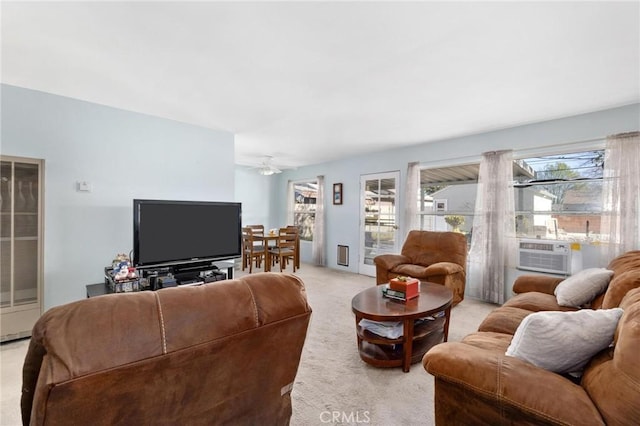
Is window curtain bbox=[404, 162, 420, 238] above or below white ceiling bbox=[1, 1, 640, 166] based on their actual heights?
below

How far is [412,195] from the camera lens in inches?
189

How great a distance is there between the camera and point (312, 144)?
4.89 metres

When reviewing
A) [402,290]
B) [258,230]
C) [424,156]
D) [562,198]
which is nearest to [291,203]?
[258,230]

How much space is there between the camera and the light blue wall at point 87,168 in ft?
9.15

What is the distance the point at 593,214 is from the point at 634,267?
68.7 inches

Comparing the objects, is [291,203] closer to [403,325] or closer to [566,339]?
[403,325]

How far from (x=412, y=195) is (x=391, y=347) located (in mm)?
2874

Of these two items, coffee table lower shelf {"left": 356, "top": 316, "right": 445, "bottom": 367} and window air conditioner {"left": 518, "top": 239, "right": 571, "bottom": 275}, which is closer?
coffee table lower shelf {"left": 356, "top": 316, "right": 445, "bottom": 367}

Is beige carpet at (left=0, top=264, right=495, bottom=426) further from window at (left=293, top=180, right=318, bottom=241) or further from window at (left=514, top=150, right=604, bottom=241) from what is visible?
window at (left=293, top=180, right=318, bottom=241)

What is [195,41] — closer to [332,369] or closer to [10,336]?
[332,369]

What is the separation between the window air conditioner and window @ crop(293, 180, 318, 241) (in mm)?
4209

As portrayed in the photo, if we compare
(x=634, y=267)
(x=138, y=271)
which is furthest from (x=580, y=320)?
(x=138, y=271)

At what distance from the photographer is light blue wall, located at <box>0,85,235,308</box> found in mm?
2789

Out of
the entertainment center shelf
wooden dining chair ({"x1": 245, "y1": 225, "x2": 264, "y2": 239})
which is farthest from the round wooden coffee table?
wooden dining chair ({"x1": 245, "y1": 225, "x2": 264, "y2": 239})
